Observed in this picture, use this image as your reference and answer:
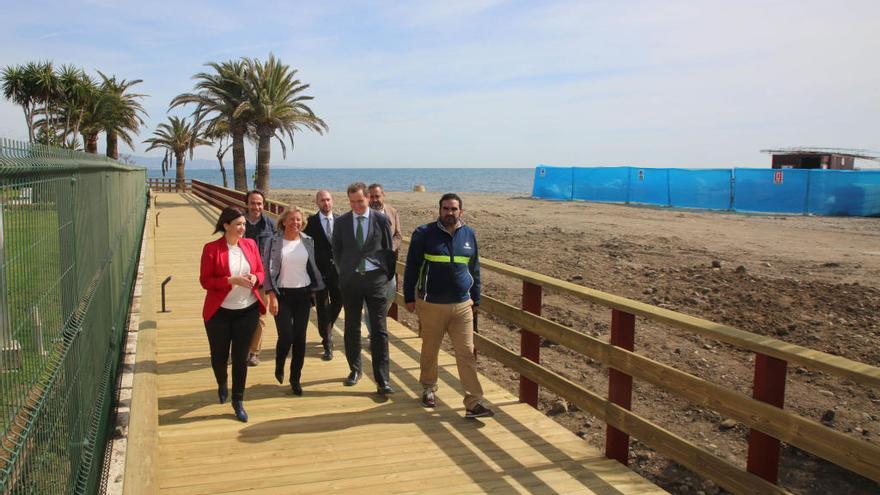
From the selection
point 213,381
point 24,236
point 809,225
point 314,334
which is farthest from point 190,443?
point 809,225

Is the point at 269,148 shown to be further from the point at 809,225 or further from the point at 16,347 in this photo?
the point at 16,347

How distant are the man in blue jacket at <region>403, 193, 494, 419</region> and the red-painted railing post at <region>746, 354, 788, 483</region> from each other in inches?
86.4

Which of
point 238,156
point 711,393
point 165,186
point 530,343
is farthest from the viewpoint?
point 165,186

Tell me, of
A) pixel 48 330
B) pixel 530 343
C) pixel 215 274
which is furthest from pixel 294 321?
pixel 48 330

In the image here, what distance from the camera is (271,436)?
5484mm

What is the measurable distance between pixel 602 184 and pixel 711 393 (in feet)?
139

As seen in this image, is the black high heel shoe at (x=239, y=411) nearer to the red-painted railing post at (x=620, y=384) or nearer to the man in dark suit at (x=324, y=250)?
the man in dark suit at (x=324, y=250)

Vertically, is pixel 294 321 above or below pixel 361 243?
below

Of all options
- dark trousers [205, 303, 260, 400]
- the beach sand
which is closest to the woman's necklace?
dark trousers [205, 303, 260, 400]

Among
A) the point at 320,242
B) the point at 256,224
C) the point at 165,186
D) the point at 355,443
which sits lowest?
the point at 355,443

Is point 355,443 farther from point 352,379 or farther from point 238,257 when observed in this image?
point 238,257

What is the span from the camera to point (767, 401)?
3.93 meters

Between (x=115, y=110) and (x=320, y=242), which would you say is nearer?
(x=320, y=242)

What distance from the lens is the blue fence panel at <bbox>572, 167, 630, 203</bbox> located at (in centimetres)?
4412
